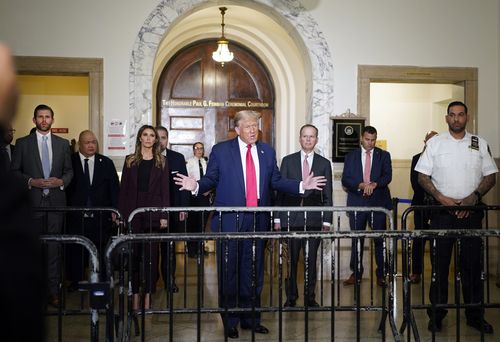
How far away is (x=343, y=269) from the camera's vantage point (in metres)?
7.99

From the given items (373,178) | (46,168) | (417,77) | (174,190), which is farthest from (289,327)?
(417,77)

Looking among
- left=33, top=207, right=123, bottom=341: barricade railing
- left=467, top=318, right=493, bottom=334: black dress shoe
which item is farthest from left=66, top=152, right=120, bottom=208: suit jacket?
left=467, top=318, right=493, bottom=334: black dress shoe

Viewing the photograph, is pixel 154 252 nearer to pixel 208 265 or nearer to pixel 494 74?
pixel 208 265

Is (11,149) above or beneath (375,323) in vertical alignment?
above

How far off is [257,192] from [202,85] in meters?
6.72

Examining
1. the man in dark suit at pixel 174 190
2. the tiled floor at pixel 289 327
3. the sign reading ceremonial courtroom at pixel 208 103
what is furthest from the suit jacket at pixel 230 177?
the sign reading ceremonial courtroom at pixel 208 103

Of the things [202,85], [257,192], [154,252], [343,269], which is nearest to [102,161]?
[154,252]

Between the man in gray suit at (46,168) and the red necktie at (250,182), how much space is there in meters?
2.26

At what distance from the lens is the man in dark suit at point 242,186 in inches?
202

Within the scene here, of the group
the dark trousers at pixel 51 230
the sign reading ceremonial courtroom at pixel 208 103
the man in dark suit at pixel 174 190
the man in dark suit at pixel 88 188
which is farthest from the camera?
the sign reading ceremonial courtroom at pixel 208 103

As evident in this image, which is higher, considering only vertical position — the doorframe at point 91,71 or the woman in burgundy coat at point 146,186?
the doorframe at point 91,71

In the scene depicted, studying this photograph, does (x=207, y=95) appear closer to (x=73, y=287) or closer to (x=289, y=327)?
(x=73, y=287)

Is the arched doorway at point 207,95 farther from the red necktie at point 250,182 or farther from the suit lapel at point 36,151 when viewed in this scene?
the red necktie at point 250,182

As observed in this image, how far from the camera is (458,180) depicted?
5.52 metres
